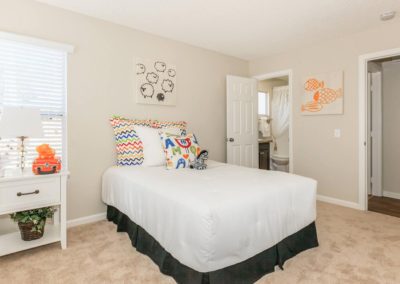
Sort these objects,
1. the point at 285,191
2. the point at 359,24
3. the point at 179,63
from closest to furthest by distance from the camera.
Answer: the point at 285,191, the point at 359,24, the point at 179,63

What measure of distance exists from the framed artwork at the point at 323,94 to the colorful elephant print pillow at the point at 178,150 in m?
1.97

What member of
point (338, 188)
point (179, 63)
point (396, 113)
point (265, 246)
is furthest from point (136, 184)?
point (396, 113)

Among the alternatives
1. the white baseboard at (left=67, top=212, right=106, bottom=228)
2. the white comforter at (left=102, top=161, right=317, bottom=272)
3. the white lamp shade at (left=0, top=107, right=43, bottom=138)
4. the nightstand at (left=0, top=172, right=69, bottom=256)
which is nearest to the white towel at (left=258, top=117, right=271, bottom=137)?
the white comforter at (left=102, top=161, right=317, bottom=272)

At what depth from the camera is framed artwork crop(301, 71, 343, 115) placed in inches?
132

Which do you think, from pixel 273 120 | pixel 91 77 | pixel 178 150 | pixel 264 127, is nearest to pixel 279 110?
pixel 273 120

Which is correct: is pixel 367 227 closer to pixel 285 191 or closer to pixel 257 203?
pixel 285 191

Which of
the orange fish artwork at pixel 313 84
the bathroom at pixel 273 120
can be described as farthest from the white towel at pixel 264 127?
the orange fish artwork at pixel 313 84

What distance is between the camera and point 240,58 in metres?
4.30

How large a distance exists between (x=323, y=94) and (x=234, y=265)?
114 inches

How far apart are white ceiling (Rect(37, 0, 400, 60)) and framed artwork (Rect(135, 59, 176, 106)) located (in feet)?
1.37

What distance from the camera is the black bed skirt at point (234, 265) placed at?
1.46m

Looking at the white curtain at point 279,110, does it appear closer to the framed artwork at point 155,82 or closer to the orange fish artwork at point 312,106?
the orange fish artwork at point 312,106

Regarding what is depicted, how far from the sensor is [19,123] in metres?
1.90

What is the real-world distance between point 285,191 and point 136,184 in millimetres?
1203
